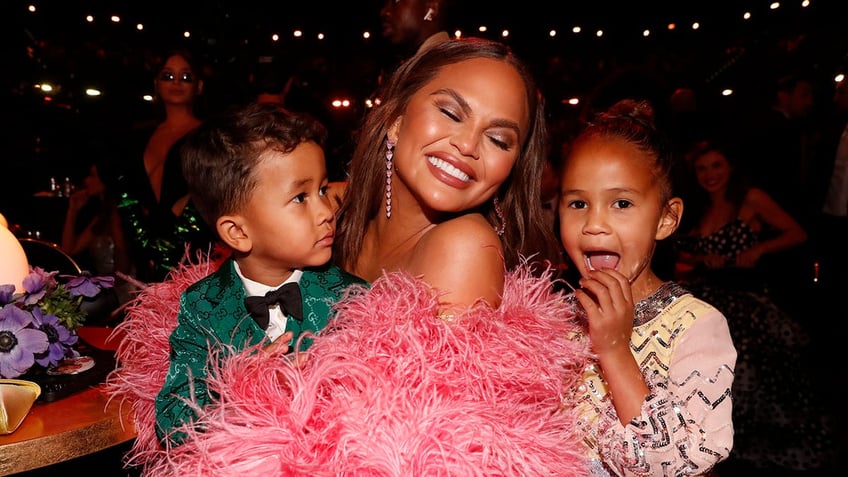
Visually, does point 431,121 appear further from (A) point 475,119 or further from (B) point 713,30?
(B) point 713,30

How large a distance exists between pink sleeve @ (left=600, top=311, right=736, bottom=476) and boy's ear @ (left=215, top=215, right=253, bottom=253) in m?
1.02

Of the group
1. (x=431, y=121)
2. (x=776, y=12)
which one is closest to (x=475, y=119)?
(x=431, y=121)

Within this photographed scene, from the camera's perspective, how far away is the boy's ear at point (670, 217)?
175 cm

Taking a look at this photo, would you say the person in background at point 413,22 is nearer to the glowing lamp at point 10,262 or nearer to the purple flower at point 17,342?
the glowing lamp at point 10,262

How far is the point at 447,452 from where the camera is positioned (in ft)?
3.80

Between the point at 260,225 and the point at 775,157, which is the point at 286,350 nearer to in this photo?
the point at 260,225

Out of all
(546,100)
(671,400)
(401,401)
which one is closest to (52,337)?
(401,401)

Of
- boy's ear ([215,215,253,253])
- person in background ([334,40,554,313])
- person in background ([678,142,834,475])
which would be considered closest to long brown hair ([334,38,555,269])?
person in background ([334,40,554,313])

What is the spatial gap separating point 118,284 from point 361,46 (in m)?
8.63

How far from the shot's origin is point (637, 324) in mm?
1670

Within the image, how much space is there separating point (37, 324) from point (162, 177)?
223 cm

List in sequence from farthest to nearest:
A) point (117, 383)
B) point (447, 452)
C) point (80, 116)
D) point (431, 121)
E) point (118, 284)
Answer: point (80, 116), point (118, 284), point (117, 383), point (431, 121), point (447, 452)

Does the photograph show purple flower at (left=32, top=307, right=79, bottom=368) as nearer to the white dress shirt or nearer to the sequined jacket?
the white dress shirt

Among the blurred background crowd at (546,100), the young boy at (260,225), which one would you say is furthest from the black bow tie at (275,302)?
the blurred background crowd at (546,100)
